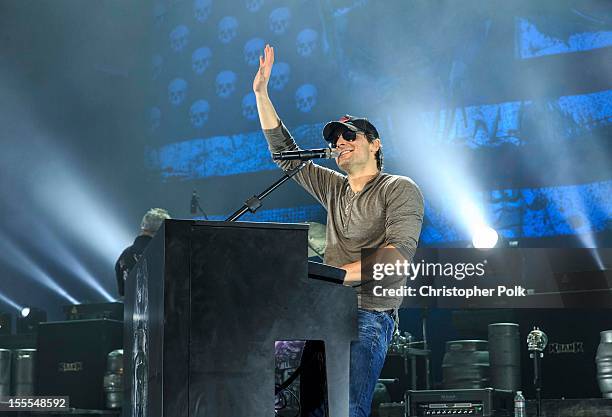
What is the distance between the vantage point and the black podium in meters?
2.27

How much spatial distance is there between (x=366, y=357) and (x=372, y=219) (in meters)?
0.54

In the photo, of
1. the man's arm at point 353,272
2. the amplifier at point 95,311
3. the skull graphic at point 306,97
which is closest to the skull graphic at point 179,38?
the skull graphic at point 306,97

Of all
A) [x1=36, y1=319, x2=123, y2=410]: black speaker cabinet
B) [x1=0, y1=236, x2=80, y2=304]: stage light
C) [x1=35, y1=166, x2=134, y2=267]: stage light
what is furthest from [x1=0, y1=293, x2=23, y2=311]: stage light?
[x1=36, y1=319, x2=123, y2=410]: black speaker cabinet

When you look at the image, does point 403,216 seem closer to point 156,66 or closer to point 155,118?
point 155,118

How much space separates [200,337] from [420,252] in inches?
171

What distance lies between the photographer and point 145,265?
2645mm

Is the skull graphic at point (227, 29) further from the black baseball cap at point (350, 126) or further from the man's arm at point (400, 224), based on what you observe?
the man's arm at point (400, 224)

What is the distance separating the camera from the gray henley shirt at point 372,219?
302cm

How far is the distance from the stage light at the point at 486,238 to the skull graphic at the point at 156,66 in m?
4.18

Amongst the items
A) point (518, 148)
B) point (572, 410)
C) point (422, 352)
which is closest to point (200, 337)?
point (572, 410)

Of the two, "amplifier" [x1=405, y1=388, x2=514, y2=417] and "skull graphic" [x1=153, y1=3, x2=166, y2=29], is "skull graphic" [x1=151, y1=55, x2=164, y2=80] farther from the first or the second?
"amplifier" [x1=405, y1=388, x2=514, y2=417]

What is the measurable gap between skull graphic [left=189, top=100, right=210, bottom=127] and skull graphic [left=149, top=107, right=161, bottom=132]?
395 mm

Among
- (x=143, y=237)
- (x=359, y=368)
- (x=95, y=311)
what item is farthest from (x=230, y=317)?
(x=95, y=311)

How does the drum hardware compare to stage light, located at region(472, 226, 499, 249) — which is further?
stage light, located at region(472, 226, 499, 249)
